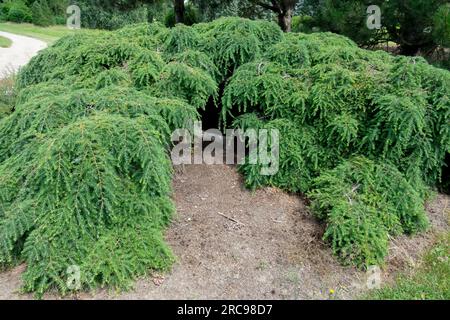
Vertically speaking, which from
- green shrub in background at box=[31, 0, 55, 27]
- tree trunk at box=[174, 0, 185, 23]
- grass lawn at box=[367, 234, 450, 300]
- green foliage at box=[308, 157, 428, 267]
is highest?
green shrub in background at box=[31, 0, 55, 27]

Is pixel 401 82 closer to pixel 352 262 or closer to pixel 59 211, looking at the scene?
pixel 352 262

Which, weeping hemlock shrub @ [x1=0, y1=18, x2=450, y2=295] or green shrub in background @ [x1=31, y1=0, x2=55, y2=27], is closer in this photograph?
weeping hemlock shrub @ [x1=0, y1=18, x2=450, y2=295]

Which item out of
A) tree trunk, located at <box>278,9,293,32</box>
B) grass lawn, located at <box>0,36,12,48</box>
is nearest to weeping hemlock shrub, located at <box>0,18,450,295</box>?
tree trunk, located at <box>278,9,293,32</box>

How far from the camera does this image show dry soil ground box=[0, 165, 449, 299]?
10.6 feet

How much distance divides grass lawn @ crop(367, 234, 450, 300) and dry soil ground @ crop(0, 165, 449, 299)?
123mm

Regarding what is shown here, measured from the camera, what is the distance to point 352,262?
3.58 metres

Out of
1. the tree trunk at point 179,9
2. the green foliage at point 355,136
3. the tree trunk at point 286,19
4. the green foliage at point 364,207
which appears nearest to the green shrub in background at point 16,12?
the tree trunk at point 179,9

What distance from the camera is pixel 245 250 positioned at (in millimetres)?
3684

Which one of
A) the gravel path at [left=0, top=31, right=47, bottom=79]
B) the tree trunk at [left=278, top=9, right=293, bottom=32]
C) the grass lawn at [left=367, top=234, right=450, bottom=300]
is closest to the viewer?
the grass lawn at [left=367, top=234, right=450, bottom=300]

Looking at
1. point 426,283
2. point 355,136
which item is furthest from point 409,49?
point 426,283

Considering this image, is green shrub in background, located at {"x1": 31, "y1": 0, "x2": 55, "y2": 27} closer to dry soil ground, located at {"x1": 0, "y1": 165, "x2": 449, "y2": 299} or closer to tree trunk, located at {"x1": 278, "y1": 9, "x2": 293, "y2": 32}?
tree trunk, located at {"x1": 278, "y1": 9, "x2": 293, "y2": 32}

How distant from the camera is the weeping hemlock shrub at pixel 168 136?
3064 mm
